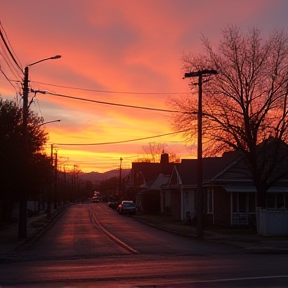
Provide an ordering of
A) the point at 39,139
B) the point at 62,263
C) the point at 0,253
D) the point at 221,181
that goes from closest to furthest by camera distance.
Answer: the point at 62,263, the point at 0,253, the point at 39,139, the point at 221,181

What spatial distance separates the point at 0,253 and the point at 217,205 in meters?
22.8

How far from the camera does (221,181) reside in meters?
40.2

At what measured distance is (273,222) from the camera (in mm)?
30453

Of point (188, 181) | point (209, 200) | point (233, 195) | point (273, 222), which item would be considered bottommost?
point (273, 222)

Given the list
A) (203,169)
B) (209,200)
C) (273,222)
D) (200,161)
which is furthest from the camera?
(203,169)

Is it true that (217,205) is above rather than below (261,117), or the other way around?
below

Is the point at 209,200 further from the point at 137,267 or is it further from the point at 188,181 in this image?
the point at 137,267

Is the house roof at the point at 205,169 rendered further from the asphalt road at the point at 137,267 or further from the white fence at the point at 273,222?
the asphalt road at the point at 137,267

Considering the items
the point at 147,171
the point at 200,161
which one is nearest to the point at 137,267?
the point at 200,161

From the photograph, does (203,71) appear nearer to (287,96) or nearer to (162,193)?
(287,96)

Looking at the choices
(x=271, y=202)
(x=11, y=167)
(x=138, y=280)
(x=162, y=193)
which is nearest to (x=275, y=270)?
(x=138, y=280)

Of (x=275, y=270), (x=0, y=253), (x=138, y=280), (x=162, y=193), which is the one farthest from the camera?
(x=162, y=193)

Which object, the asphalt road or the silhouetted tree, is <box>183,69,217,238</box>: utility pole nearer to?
the asphalt road

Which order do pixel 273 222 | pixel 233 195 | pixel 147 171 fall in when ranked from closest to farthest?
1. pixel 273 222
2. pixel 233 195
3. pixel 147 171
